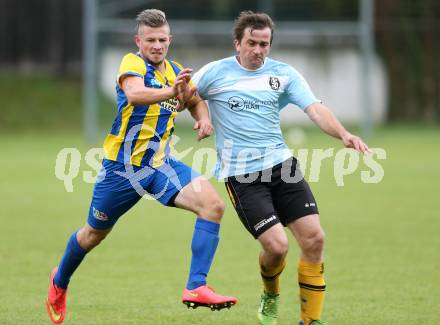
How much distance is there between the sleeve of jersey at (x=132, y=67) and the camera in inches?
257

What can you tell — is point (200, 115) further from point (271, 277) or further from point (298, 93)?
point (271, 277)

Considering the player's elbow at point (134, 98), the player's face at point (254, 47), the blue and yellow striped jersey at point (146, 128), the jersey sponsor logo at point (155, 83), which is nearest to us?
the player's elbow at point (134, 98)

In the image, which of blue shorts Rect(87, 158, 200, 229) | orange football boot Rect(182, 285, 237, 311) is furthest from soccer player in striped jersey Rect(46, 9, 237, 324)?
orange football boot Rect(182, 285, 237, 311)

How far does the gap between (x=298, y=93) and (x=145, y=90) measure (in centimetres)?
110

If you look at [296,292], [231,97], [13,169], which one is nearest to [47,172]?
[13,169]

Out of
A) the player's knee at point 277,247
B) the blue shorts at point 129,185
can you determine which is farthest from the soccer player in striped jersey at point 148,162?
the player's knee at point 277,247

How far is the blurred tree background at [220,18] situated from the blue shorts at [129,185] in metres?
17.2

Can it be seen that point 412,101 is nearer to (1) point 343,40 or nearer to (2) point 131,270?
(1) point 343,40

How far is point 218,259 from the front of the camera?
960 cm

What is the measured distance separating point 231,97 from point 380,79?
2098cm

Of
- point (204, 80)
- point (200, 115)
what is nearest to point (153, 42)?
point (204, 80)

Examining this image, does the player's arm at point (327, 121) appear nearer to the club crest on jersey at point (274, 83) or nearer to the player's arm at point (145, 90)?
the club crest on jersey at point (274, 83)

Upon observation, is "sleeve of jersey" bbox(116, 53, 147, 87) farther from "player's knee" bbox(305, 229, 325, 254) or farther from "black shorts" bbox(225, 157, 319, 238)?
"player's knee" bbox(305, 229, 325, 254)

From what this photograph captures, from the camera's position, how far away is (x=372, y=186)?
630 inches
